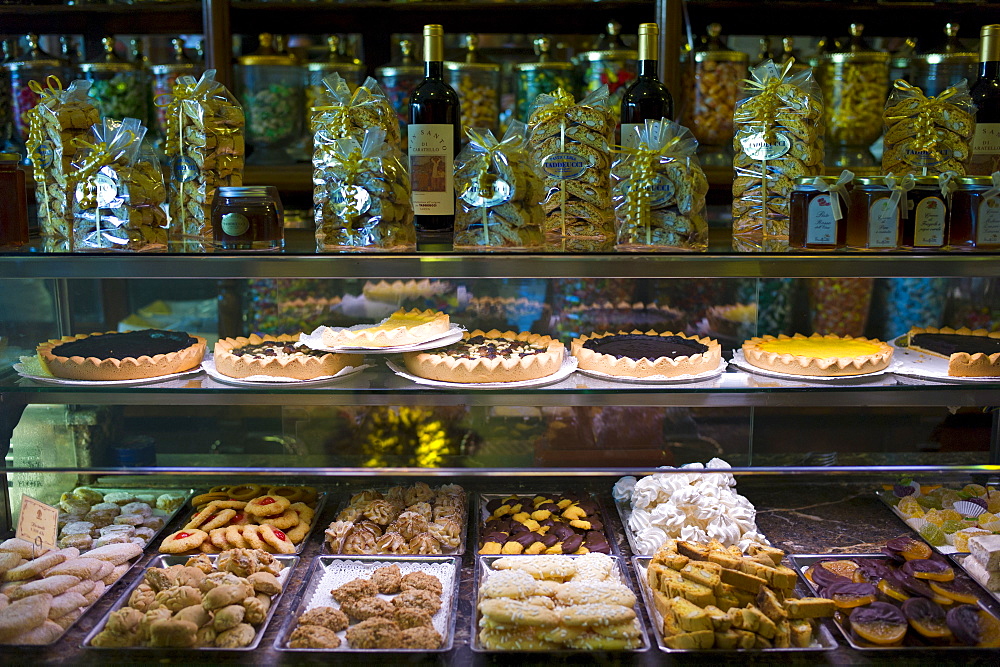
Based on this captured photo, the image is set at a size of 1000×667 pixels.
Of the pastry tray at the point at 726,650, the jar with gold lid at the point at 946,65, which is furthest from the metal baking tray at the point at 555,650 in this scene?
the jar with gold lid at the point at 946,65

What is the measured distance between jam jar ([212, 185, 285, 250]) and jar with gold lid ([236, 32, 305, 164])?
90 cm

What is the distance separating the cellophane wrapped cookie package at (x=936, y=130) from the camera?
2557 mm

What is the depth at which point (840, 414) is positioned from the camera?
3.37 metres

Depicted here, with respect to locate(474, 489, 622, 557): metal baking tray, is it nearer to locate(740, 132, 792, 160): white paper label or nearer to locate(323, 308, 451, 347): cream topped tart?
locate(323, 308, 451, 347): cream topped tart

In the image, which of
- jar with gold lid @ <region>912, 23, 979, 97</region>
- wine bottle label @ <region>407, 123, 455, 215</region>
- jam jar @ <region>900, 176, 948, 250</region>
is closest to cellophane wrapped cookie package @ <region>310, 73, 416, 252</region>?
wine bottle label @ <region>407, 123, 455, 215</region>

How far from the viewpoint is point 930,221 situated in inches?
90.0

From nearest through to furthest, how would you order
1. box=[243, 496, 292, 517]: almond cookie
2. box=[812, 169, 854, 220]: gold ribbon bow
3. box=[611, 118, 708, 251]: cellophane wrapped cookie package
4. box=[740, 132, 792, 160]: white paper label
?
box=[812, 169, 854, 220]: gold ribbon bow < box=[611, 118, 708, 251]: cellophane wrapped cookie package < box=[740, 132, 792, 160]: white paper label < box=[243, 496, 292, 517]: almond cookie

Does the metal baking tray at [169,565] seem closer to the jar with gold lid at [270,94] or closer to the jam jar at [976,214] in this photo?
the jar with gold lid at [270,94]

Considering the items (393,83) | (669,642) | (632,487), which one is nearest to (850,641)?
(669,642)

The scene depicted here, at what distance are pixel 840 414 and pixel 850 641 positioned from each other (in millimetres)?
1334

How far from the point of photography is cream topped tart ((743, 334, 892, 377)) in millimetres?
2363

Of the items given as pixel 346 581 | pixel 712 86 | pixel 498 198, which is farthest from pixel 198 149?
pixel 712 86

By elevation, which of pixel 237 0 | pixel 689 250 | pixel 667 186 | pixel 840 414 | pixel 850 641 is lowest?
pixel 850 641

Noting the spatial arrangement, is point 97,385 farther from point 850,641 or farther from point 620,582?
point 850,641
